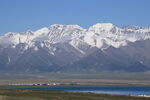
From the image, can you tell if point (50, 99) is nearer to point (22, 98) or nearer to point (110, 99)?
point (22, 98)

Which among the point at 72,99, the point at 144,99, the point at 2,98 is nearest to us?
the point at 2,98

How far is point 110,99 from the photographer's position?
112 meters

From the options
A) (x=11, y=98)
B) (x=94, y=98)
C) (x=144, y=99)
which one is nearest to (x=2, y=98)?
(x=11, y=98)

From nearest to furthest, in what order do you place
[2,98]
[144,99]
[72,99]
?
[2,98] → [72,99] → [144,99]

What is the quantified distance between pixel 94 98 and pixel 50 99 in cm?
1049

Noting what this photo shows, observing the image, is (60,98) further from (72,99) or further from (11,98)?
(11,98)

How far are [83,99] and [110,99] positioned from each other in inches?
232

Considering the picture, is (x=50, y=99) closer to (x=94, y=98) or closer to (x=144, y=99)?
(x=94, y=98)

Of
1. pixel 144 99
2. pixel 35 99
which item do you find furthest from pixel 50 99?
pixel 144 99

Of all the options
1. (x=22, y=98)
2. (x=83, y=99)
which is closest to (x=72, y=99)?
(x=83, y=99)

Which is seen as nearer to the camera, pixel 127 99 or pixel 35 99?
pixel 35 99

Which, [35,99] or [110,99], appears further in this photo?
[110,99]

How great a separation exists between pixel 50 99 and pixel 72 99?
4.49 metres

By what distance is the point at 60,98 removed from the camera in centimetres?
11019
